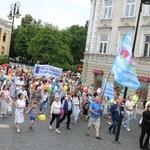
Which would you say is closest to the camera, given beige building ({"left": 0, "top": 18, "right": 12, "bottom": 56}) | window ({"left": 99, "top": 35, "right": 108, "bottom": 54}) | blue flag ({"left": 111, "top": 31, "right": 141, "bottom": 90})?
blue flag ({"left": 111, "top": 31, "right": 141, "bottom": 90})

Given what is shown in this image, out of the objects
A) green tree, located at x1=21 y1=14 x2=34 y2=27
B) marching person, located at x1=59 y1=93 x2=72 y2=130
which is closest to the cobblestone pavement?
marching person, located at x1=59 y1=93 x2=72 y2=130

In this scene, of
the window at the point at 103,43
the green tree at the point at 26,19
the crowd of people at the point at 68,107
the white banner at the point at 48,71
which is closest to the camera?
the crowd of people at the point at 68,107

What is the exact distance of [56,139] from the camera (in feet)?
40.6

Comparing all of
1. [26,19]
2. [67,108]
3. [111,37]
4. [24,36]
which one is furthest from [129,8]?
[26,19]

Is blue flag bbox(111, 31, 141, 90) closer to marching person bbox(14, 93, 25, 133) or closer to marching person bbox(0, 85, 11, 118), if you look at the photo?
marching person bbox(14, 93, 25, 133)

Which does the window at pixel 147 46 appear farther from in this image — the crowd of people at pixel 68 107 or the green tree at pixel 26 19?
the green tree at pixel 26 19

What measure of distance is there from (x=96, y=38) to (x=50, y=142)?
2208cm

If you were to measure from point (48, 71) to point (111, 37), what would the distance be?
356 inches

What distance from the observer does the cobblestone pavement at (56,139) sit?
11069 millimetres

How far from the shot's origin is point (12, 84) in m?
20.9

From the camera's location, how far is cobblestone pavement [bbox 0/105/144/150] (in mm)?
11069

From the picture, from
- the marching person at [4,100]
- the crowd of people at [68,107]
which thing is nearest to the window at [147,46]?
the crowd of people at [68,107]

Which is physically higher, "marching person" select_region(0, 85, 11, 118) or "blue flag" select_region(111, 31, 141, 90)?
"blue flag" select_region(111, 31, 141, 90)

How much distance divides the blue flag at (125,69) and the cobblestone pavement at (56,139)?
8.06 feet
